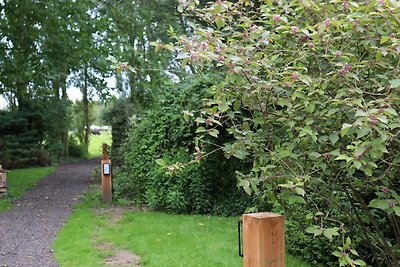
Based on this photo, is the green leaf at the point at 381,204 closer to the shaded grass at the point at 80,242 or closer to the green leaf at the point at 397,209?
the green leaf at the point at 397,209

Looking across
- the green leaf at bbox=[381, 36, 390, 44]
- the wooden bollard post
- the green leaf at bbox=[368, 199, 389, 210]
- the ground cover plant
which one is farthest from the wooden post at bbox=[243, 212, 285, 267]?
the wooden bollard post

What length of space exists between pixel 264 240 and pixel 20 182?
1265 cm

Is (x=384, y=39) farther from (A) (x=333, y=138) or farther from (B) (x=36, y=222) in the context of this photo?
(B) (x=36, y=222)

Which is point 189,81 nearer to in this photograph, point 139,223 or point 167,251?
point 139,223

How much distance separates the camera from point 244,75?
6.98 feet

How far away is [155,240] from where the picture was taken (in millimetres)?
5941

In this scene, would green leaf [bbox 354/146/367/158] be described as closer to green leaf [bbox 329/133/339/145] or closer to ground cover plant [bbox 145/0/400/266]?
ground cover plant [bbox 145/0/400/266]

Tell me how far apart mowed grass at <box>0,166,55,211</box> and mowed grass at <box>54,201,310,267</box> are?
8.27 feet

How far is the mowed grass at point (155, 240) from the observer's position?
5.00 metres

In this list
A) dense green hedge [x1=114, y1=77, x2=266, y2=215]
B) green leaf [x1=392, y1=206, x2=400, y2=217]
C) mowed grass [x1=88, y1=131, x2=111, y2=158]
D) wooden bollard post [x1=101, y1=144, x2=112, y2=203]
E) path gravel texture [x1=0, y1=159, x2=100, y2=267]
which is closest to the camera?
green leaf [x1=392, y1=206, x2=400, y2=217]

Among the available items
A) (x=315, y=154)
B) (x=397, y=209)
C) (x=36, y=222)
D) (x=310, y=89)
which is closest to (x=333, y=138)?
(x=315, y=154)

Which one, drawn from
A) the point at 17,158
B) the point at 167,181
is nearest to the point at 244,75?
the point at 167,181

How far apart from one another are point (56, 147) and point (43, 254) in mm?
15883

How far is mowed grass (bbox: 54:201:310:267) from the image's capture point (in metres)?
5.00
